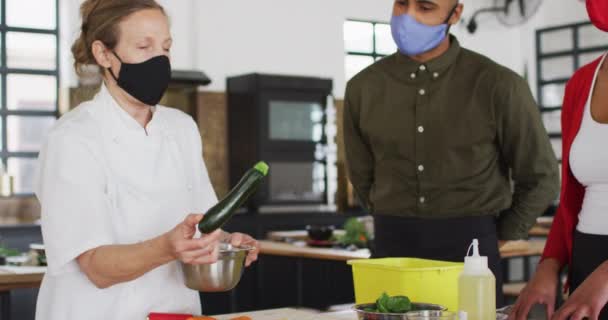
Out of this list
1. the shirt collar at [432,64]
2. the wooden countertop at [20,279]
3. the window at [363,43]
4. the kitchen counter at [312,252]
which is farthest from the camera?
the window at [363,43]

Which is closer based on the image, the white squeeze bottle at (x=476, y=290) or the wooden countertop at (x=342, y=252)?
the white squeeze bottle at (x=476, y=290)

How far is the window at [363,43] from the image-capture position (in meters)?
11.1

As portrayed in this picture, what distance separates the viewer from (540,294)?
217cm

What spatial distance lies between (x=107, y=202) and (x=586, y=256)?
1161 millimetres

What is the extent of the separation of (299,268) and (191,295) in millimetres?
4160

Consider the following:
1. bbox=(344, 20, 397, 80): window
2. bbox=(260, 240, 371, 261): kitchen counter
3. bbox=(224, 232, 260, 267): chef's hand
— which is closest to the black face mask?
bbox=(224, 232, 260, 267): chef's hand

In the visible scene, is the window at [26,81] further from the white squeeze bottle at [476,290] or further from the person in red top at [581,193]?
the white squeeze bottle at [476,290]

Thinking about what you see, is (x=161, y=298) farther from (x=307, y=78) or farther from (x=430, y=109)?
(x=307, y=78)

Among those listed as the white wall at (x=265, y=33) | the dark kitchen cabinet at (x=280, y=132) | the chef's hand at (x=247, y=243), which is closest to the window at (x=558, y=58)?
the white wall at (x=265, y=33)

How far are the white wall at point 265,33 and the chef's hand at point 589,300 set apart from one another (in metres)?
7.87

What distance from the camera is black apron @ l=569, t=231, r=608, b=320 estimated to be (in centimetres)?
214

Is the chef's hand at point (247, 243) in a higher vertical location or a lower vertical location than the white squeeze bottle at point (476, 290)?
higher

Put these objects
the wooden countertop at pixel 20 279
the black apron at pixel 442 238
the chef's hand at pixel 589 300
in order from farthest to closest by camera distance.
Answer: the wooden countertop at pixel 20 279 < the black apron at pixel 442 238 < the chef's hand at pixel 589 300

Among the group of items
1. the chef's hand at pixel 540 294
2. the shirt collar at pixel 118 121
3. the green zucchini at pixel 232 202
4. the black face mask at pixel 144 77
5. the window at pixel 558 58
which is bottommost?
the chef's hand at pixel 540 294
